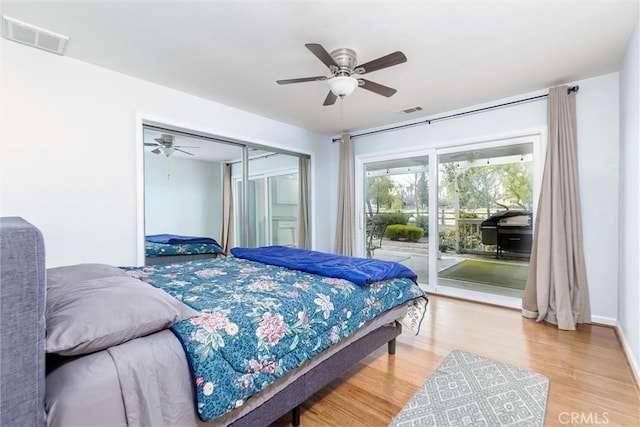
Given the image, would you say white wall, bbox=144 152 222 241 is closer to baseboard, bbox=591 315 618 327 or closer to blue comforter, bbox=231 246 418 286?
blue comforter, bbox=231 246 418 286

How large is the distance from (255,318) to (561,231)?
10.9 feet

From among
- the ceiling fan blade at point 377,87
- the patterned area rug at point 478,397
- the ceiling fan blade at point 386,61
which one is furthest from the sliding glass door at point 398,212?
the ceiling fan blade at point 386,61

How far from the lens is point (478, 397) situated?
1858mm

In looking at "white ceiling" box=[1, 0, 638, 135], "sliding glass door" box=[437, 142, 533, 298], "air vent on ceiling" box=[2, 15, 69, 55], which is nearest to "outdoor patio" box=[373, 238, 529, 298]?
"sliding glass door" box=[437, 142, 533, 298]

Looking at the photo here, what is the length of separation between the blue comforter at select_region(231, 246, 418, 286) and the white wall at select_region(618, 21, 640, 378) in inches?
63.5

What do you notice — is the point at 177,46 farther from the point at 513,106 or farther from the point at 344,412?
the point at 513,106

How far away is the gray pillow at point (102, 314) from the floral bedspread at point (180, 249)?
1.87 m

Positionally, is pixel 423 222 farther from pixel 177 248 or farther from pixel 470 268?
pixel 177 248

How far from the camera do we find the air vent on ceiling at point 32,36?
2096mm

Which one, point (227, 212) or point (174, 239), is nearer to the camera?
point (174, 239)

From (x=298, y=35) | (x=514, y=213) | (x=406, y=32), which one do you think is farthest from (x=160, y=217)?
(x=514, y=213)

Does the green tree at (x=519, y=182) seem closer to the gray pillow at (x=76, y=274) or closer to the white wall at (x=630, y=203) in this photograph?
the white wall at (x=630, y=203)

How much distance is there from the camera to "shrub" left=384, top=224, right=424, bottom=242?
4.46 meters

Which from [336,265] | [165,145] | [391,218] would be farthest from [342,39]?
[391,218]
